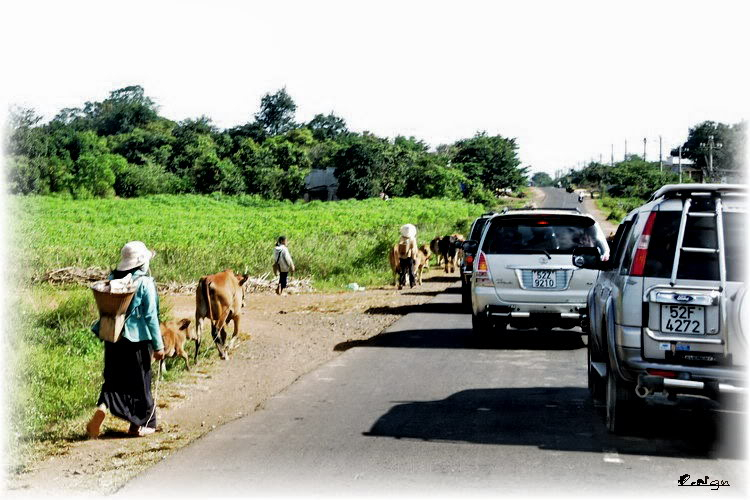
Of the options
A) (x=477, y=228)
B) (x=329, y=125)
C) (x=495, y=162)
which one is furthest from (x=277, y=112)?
(x=477, y=228)

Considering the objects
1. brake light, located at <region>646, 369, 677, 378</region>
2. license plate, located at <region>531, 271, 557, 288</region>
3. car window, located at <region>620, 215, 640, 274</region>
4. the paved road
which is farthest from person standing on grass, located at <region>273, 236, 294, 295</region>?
brake light, located at <region>646, 369, 677, 378</region>

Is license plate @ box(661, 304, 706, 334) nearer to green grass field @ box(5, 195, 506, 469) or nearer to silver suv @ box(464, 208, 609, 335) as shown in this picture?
green grass field @ box(5, 195, 506, 469)

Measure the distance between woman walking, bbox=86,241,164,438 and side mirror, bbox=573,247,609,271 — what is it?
383 cm

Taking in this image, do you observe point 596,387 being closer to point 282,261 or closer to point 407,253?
point 282,261

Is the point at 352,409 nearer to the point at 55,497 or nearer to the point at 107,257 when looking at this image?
the point at 55,497

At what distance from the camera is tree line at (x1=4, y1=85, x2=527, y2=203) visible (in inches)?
3201

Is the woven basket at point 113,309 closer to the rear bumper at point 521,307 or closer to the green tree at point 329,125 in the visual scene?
the rear bumper at point 521,307

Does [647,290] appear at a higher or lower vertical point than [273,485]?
higher

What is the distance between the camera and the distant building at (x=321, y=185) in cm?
9575

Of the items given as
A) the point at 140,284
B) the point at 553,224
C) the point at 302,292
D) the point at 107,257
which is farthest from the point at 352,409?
the point at 107,257

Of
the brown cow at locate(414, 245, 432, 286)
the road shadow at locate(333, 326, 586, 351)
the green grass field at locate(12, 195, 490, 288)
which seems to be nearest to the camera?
the road shadow at locate(333, 326, 586, 351)

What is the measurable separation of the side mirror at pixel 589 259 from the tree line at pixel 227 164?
6818cm

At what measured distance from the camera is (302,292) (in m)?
26.6

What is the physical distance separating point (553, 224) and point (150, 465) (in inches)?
309
